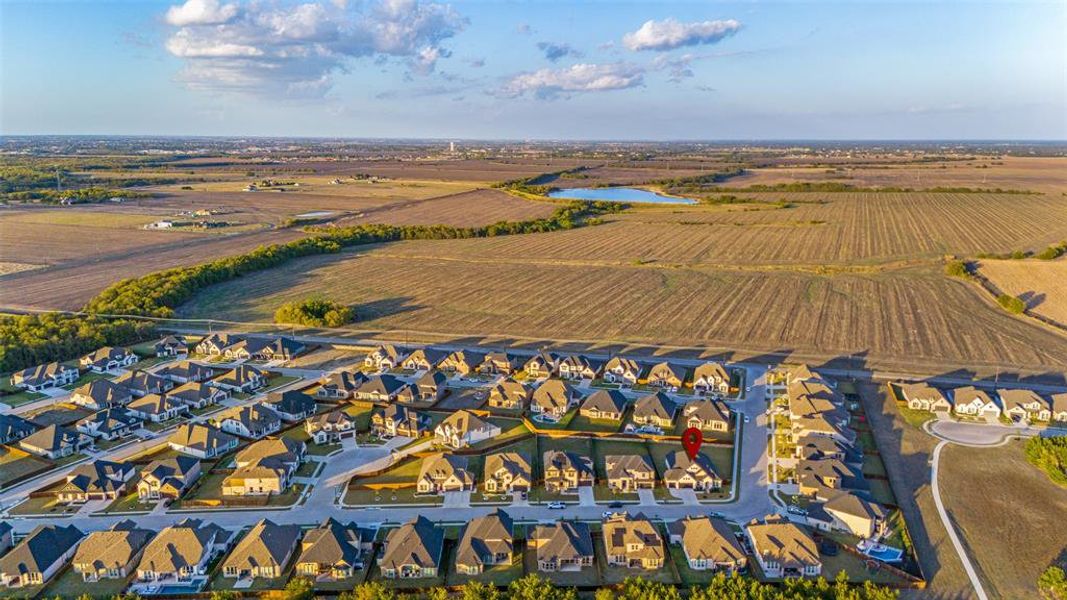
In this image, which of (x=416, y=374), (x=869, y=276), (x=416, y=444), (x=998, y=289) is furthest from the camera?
(x=869, y=276)

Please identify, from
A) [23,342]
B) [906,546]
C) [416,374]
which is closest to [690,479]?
[906,546]

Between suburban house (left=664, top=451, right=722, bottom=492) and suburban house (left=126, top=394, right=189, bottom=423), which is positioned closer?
suburban house (left=664, top=451, right=722, bottom=492)

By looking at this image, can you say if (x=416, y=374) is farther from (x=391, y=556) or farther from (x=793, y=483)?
(x=793, y=483)

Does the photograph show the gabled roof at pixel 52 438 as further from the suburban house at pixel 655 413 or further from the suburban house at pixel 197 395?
the suburban house at pixel 655 413

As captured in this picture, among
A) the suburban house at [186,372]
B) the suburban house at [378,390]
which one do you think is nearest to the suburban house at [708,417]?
the suburban house at [378,390]

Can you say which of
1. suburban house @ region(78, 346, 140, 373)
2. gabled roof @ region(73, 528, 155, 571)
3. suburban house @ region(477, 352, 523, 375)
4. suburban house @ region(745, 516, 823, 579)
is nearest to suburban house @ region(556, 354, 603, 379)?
suburban house @ region(477, 352, 523, 375)

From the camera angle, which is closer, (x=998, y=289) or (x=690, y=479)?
(x=690, y=479)

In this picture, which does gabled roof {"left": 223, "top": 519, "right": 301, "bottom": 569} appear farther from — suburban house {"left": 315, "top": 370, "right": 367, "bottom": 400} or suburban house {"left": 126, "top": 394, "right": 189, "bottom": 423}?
suburban house {"left": 126, "top": 394, "right": 189, "bottom": 423}
